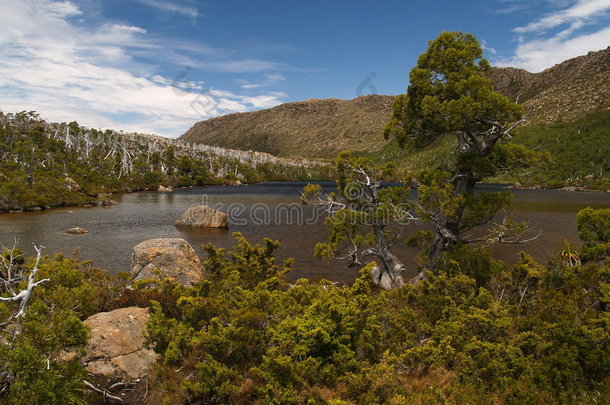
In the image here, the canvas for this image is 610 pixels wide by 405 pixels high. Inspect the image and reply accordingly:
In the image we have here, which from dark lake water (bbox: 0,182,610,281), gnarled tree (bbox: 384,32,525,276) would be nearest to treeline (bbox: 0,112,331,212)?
dark lake water (bbox: 0,182,610,281)

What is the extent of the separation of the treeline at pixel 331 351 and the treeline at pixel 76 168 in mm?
68643

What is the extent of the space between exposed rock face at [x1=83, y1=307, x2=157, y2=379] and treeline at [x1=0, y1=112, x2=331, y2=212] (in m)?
65.7

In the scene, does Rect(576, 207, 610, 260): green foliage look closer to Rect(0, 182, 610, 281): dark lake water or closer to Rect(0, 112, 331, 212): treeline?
Rect(0, 182, 610, 281): dark lake water

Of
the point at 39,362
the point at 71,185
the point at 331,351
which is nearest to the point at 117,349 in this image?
the point at 39,362

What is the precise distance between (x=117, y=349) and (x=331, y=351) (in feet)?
21.9

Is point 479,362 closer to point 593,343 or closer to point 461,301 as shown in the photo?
point 593,343

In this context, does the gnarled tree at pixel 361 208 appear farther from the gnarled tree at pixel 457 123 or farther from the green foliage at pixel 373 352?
the green foliage at pixel 373 352

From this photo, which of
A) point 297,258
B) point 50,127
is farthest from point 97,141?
point 297,258

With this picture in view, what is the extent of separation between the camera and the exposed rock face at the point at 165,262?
2315 centimetres

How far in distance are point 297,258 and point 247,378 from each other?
79.9 feet

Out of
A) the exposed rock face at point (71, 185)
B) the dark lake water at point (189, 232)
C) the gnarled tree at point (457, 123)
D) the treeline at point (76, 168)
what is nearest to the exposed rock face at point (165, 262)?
the dark lake water at point (189, 232)

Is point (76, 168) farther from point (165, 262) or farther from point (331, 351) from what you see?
point (331, 351)

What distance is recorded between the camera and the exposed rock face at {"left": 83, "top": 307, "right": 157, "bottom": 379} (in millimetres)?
10562

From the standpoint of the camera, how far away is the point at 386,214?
60.0 feet
